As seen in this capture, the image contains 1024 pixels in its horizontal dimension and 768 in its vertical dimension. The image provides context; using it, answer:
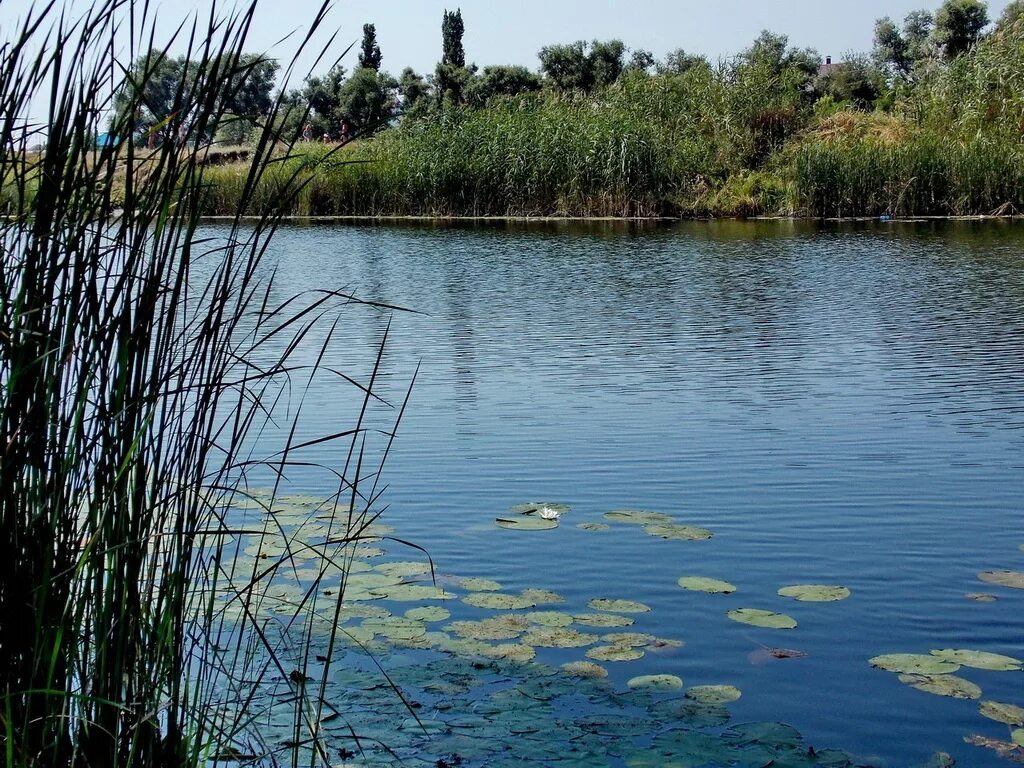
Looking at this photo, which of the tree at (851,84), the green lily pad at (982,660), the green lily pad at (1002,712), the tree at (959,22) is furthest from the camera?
the tree at (959,22)

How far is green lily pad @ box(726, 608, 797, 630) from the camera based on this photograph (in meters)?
4.04

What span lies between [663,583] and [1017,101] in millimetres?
24990

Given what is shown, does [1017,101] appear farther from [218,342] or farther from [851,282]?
[218,342]

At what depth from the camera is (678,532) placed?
5109 millimetres

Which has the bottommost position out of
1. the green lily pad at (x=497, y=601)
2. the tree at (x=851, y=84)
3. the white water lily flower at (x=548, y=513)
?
the green lily pad at (x=497, y=601)

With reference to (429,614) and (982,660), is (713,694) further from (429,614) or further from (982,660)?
(429,614)

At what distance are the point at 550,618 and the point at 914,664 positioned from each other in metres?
1.17

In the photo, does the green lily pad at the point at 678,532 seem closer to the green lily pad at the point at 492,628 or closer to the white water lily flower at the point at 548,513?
the white water lily flower at the point at 548,513

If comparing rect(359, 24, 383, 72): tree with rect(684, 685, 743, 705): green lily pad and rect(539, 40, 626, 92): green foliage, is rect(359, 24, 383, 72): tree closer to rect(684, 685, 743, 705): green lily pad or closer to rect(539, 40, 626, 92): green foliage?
rect(539, 40, 626, 92): green foliage

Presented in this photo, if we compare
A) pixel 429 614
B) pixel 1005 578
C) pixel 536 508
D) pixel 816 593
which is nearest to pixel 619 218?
pixel 536 508

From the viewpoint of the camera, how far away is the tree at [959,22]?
59.9 meters

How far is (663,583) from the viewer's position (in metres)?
4.54

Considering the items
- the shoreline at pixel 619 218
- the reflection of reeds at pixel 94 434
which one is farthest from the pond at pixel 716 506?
the shoreline at pixel 619 218

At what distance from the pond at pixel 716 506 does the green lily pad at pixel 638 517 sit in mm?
16
